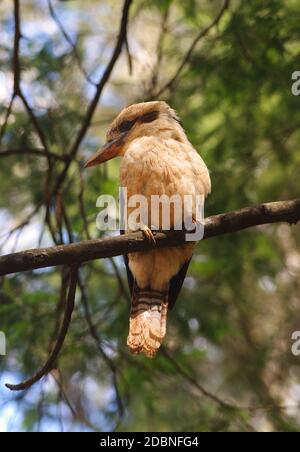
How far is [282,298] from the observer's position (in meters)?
7.80

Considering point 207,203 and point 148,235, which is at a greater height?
point 207,203

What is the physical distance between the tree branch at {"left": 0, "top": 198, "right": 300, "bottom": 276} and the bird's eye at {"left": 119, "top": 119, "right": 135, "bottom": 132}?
33.1 inches

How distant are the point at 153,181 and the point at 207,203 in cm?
150

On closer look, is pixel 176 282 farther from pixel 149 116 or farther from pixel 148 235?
pixel 149 116

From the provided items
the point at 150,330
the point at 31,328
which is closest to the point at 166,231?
the point at 150,330

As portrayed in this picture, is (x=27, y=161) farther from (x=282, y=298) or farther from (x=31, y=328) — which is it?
(x=282, y=298)

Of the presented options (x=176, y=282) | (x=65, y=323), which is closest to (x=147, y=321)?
(x=176, y=282)

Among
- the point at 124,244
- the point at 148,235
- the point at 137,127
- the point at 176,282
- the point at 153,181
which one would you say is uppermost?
the point at 137,127

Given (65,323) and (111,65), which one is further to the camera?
(111,65)

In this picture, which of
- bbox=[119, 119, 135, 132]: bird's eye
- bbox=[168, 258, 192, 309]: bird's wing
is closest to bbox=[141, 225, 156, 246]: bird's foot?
bbox=[168, 258, 192, 309]: bird's wing

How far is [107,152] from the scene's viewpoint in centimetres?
394

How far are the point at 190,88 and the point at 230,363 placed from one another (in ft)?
11.3

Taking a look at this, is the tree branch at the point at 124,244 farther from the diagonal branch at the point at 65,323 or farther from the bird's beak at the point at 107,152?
the bird's beak at the point at 107,152

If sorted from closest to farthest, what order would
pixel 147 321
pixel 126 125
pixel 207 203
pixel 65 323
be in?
pixel 65 323 < pixel 147 321 < pixel 126 125 < pixel 207 203
